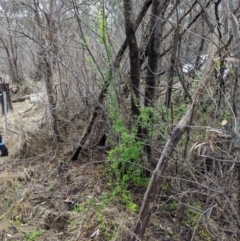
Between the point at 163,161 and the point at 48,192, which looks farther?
the point at 48,192

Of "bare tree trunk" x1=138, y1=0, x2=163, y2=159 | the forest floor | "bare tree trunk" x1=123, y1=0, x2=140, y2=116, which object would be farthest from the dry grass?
"bare tree trunk" x1=123, y1=0, x2=140, y2=116

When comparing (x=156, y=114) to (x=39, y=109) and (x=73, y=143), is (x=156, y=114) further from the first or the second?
(x=39, y=109)

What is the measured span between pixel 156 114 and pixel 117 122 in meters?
0.57

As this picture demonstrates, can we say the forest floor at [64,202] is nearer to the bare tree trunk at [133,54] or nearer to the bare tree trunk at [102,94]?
the bare tree trunk at [102,94]

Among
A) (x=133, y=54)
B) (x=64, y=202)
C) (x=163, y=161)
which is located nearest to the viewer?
(x=163, y=161)

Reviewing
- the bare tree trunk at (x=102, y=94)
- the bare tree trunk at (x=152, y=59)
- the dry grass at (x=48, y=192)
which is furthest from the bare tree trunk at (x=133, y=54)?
the dry grass at (x=48, y=192)

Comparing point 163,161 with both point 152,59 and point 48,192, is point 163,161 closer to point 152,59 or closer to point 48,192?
point 152,59

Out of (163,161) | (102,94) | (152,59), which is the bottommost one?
(163,161)

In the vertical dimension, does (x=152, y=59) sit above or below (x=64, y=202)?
above

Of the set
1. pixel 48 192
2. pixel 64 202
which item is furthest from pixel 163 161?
pixel 48 192

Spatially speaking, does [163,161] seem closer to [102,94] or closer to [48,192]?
[102,94]

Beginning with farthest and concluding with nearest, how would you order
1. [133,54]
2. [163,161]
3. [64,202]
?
[64,202] < [133,54] < [163,161]

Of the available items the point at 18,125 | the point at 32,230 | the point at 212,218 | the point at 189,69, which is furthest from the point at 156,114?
the point at 18,125

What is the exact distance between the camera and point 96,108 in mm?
4547
